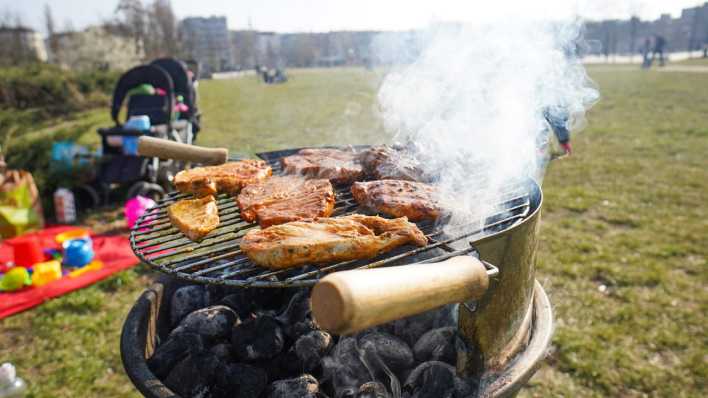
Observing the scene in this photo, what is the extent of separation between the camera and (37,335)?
436 centimetres

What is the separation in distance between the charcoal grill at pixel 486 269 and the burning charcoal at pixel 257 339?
1.61ft

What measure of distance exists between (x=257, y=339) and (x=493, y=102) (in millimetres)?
2158

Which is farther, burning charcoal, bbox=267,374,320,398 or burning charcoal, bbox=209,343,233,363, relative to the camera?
burning charcoal, bbox=209,343,233,363

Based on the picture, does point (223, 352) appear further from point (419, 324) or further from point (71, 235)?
point (71, 235)

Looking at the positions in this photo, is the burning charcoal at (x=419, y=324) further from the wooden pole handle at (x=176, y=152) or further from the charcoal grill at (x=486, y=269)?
the wooden pole handle at (x=176, y=152)

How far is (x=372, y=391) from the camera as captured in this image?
214 cm

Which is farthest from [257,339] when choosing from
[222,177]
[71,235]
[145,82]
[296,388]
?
[145,82]

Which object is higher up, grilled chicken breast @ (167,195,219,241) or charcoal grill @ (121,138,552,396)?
grilled chicken breast @ (167,195,219,241)

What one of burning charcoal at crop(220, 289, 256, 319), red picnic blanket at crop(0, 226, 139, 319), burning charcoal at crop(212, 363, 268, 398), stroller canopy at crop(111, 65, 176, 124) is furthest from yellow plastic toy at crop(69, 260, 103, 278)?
burning charcoal at crop(212, 363, 268, 398)

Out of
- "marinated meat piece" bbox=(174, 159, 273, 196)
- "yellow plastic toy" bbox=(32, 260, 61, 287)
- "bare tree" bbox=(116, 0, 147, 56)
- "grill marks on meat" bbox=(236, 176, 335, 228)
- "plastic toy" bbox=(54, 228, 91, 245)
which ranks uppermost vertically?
"bare tree" bbox=(116, 0, 147, 56)

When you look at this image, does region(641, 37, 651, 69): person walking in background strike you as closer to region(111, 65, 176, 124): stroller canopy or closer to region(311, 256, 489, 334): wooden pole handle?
region(111, 65, 176, 124): stroller canopy

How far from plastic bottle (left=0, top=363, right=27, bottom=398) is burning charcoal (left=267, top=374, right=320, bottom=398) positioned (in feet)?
6.69

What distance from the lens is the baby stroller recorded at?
7316mm

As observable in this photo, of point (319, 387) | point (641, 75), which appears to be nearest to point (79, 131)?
point (319, 387)
